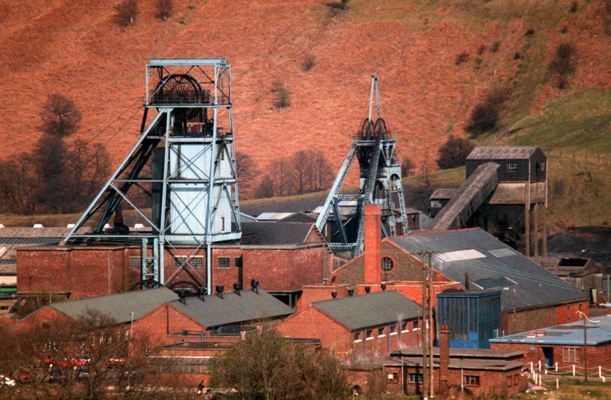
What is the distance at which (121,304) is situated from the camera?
77625mm

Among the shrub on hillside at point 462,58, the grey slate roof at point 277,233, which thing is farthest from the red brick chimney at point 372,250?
the shrub on hillside at point 462,58

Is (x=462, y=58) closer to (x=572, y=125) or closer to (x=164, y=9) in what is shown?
(x=572, y=125)

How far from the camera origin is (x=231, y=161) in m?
91.2

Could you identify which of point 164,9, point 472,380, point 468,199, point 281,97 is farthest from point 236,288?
point 164,9

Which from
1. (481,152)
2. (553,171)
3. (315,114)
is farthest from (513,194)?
(315,114)

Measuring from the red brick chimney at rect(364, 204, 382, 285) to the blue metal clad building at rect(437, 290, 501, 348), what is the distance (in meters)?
6.18

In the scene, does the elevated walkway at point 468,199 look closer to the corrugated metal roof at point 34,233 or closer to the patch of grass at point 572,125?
the patch of grass at point 572,125

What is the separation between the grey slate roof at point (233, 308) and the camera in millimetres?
75688

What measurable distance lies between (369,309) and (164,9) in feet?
403

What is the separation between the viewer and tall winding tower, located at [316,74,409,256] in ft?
337

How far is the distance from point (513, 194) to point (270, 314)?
1285 inches

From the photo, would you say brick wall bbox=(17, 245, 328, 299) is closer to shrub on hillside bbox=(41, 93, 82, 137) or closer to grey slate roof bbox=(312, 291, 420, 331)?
grey slate roof bbox=(312, 291, 420, 331)

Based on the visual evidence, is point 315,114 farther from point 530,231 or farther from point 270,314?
point 270,314

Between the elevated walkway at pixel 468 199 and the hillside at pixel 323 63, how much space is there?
1511 inches
